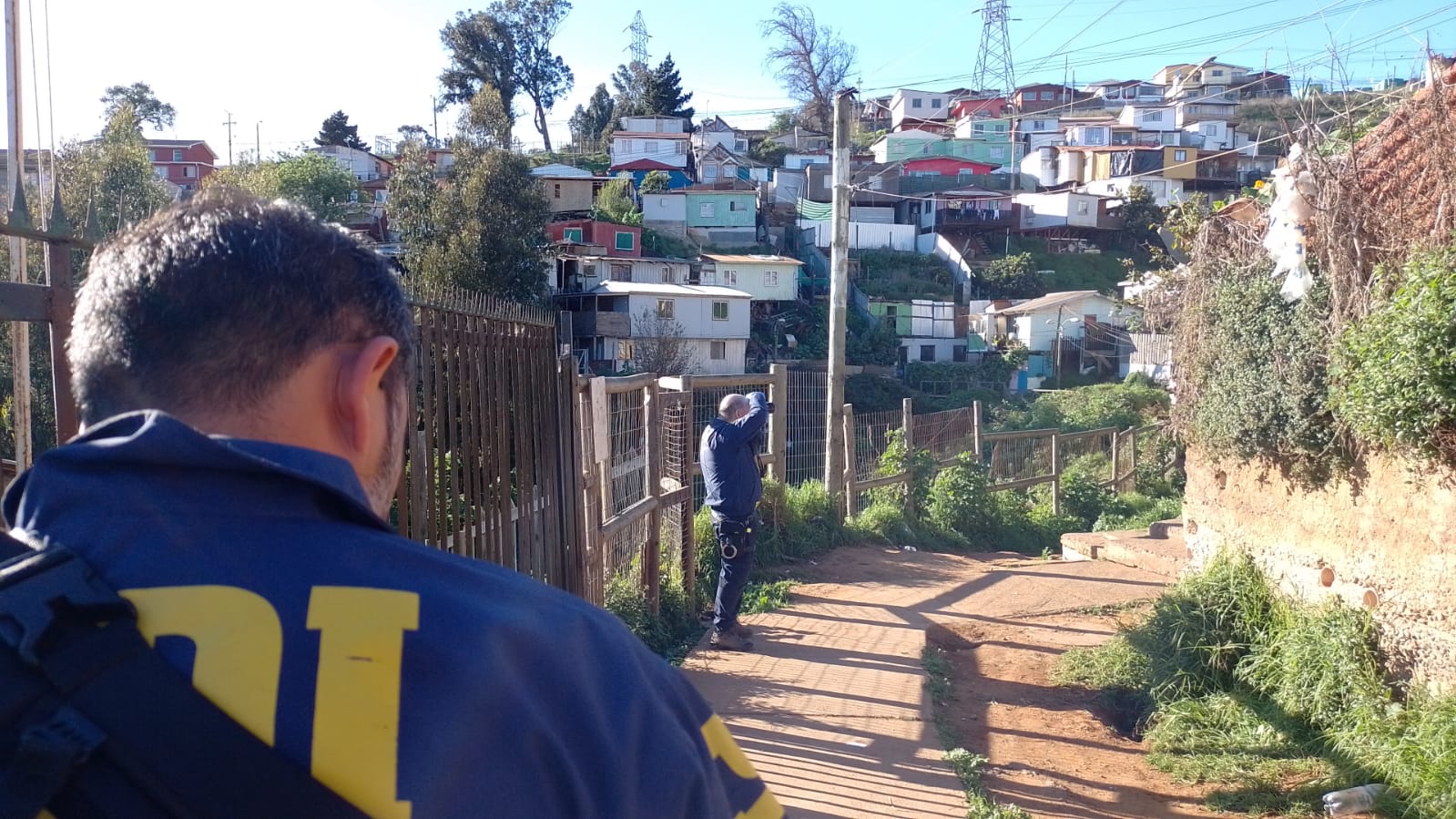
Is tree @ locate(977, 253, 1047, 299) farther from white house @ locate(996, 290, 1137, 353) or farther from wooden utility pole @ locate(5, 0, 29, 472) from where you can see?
wooden utility pole @ locate(5, 0, 29, 472)

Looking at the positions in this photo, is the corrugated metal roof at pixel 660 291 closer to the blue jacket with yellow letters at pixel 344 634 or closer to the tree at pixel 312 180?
the tree at pixel 312 180

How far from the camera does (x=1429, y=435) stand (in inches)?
204

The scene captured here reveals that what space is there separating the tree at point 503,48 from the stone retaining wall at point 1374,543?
54483 mm

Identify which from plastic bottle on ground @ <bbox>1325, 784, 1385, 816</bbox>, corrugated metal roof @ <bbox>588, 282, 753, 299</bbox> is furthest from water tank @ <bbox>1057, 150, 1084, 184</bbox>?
plastic bottle on ground @ <bbox>1325, 784, 1385, 816</bbox>

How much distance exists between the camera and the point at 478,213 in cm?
2667

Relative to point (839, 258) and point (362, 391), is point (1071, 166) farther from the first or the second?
point (362, 391)

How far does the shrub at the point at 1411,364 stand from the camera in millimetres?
4977

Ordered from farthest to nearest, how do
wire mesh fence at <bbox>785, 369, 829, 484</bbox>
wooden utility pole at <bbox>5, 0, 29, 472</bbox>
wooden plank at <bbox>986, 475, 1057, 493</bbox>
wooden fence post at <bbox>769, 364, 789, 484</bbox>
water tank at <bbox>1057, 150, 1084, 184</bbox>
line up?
1. water tank at <bbox>1057, 150, 1084, 184</bbox>
2. wooden plank at <bbox>986, 475, 1057, 493</bbox>
3. wire mesh fence at <bbox>785, 369, 829, 484</bbox>
4. wooden fence post at <bbox>769, 364, 789, 484</bbox>
5. wooden utility pole at <bbox>5, 0, 29, 472</bbox>

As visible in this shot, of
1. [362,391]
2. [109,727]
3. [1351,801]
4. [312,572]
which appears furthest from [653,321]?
[109,727]

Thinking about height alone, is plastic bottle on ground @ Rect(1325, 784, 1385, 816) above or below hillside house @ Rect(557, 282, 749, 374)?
below

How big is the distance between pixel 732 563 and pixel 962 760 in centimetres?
240

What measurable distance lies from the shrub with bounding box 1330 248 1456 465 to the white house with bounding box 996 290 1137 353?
107 ft

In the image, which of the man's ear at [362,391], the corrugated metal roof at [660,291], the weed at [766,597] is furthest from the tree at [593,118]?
the man's ear at [362,391]

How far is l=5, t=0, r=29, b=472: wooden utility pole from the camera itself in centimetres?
225
